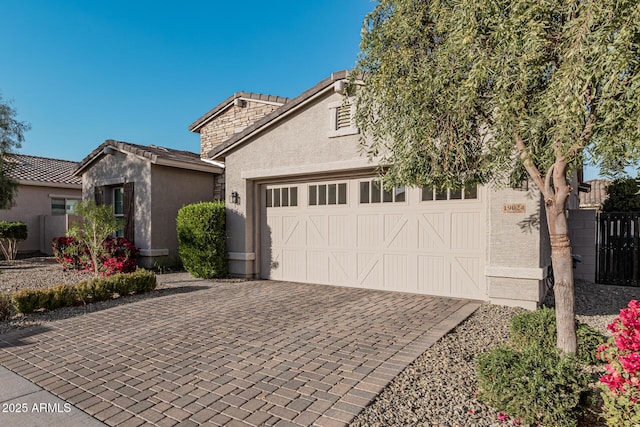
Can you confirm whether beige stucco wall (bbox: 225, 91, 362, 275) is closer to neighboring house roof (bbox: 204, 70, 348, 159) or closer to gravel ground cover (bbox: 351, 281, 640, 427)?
neighboring house roof (bbox: 204, 70, 348, 159)

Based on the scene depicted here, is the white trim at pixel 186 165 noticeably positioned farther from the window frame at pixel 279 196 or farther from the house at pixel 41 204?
the house at pixel 41 204

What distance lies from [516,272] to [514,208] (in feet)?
3.83

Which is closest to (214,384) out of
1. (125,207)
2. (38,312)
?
(38,312)

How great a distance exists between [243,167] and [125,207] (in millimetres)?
5280

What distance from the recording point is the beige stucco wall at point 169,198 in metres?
11.8

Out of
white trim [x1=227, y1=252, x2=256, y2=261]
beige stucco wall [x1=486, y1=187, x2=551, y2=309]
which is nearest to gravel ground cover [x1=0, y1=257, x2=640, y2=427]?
beige stucco wall [x1=486, y1=187, x2=551, y2=309]

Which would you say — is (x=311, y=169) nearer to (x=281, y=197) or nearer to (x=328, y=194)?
(x=328, y=194)

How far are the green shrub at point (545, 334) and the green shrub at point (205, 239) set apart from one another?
7.58 metres

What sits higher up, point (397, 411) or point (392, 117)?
point (392, 117)

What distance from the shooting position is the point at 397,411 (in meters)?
3.05

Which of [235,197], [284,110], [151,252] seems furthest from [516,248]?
[151,252]

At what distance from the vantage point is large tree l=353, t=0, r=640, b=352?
2.70 metres

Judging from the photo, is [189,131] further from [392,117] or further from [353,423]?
[353,423]

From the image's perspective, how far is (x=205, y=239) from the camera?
980 cm
